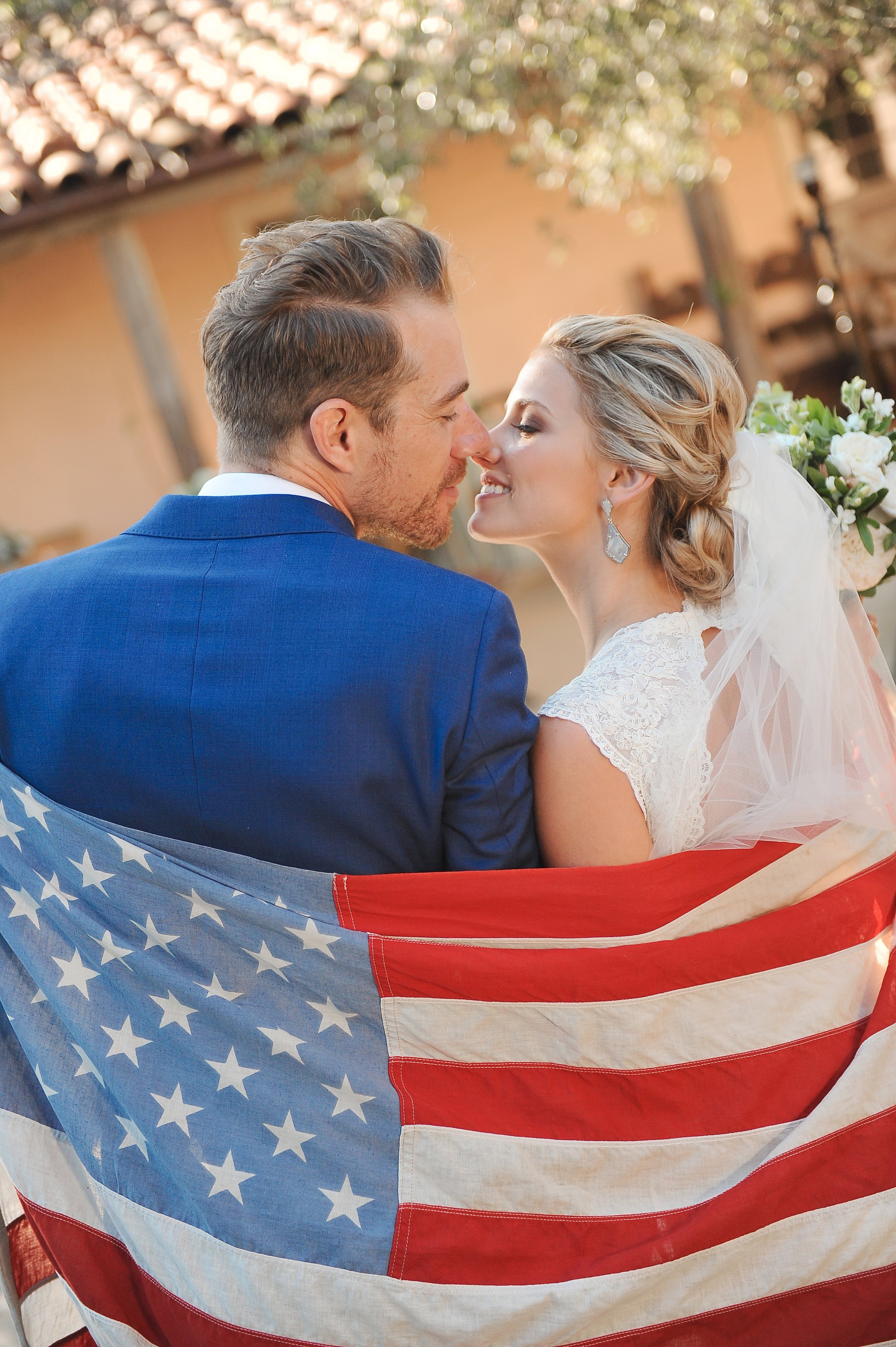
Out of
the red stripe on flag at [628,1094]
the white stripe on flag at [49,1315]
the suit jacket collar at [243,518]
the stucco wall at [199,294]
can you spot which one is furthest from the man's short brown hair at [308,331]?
A: the stucco wall at [199,294]

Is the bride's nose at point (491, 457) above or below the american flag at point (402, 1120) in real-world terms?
above

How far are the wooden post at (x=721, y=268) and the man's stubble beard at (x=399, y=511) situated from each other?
6881 mm

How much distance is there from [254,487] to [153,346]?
676 cm

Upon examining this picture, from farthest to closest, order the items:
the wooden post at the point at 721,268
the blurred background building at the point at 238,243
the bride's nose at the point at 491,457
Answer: the wooden post at the point at 721,268 → the blurred background building at the point at 238,243 → the bride's nose at the point at 491,457

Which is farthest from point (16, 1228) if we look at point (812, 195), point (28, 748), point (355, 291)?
point (812, 195)

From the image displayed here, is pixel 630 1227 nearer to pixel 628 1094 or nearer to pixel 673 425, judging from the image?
pixel 628 1094

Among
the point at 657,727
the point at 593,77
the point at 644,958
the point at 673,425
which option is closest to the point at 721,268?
the point at 593,77

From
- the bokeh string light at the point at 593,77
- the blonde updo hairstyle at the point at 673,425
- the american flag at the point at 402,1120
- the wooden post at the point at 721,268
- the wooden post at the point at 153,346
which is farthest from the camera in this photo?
the wooden post at the point at 721,268

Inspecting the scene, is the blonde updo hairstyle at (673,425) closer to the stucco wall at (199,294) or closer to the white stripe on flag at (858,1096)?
the white stripe on flag at (858,1096)

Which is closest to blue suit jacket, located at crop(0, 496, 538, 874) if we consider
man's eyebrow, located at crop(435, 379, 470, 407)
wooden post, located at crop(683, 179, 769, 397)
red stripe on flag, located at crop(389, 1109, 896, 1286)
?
man's eyebrow, located at crop(435, 379, 470, 407)

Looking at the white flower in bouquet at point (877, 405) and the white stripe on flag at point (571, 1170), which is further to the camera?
the white flower in bouquet at point (877, 405)

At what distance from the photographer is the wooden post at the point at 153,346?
327 inches

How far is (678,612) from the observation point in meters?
2.57

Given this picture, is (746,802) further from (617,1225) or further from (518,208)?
(518,208)
